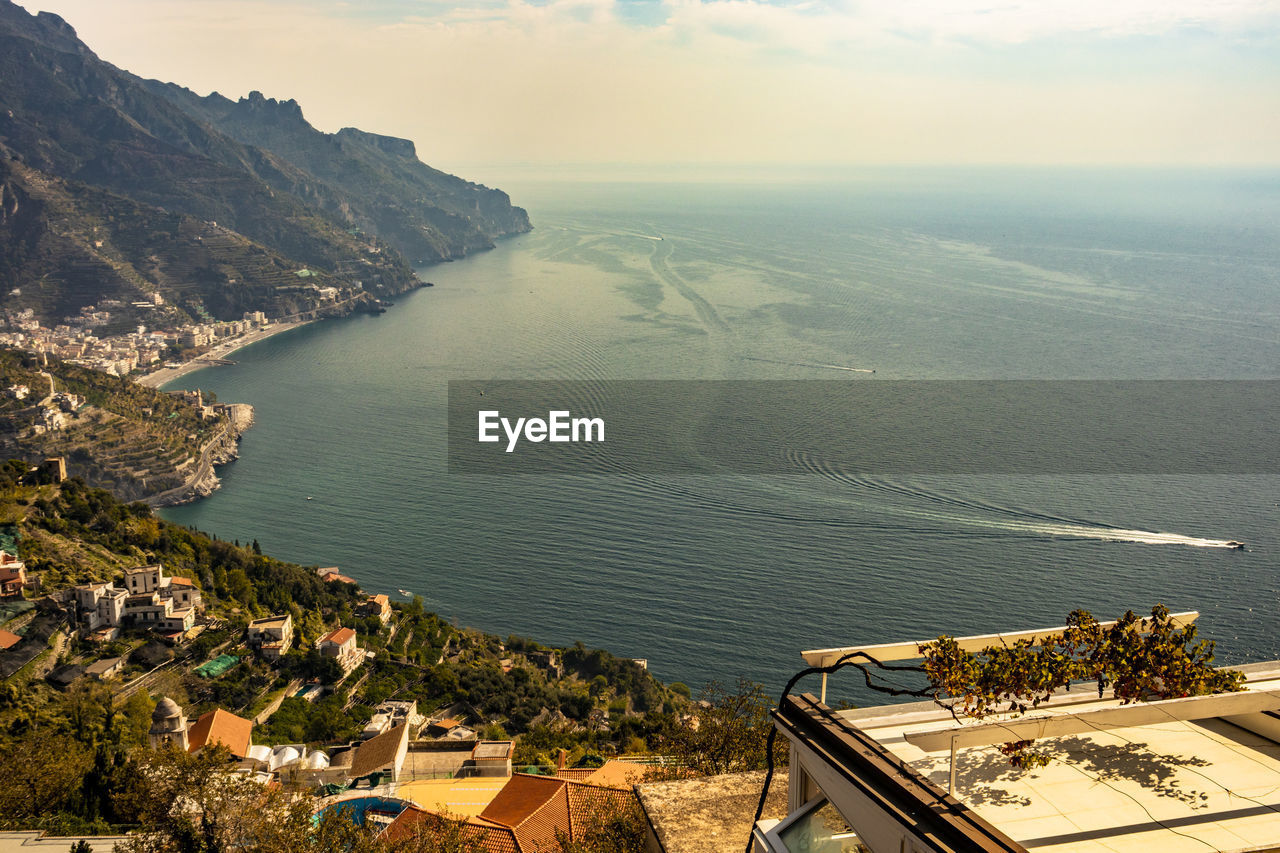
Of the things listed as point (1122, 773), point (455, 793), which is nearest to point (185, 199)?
point (455, 793)

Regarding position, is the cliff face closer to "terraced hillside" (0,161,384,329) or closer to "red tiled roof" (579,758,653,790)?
"terraced hillside" (0,161,384,329)

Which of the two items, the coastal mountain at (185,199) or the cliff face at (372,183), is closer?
the coastal mountain at (185,199)

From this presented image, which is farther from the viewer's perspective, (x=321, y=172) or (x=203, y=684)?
(x=321, y=172)

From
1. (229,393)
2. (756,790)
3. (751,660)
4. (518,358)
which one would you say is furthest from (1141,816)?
(229,393)

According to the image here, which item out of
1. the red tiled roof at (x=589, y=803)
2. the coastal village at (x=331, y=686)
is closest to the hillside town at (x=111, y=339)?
the coastal village at (x=331, y=686)

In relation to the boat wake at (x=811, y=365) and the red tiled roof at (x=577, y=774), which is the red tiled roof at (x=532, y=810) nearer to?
the red tiled roof at (x=577, y=774)

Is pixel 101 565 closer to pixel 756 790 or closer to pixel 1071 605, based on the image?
pixel 756 790

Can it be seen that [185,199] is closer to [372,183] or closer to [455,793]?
[372,183]
